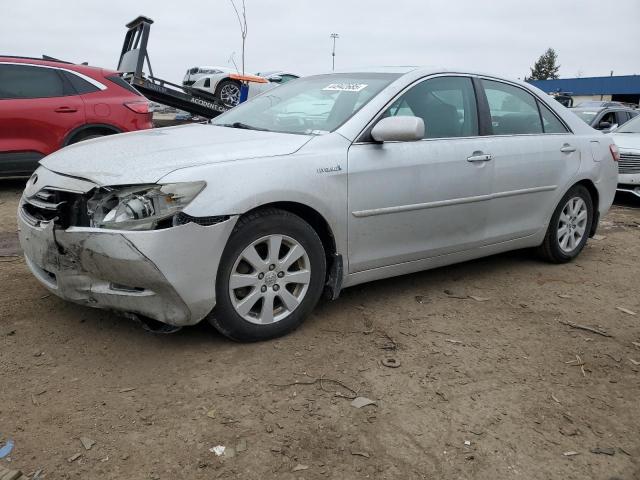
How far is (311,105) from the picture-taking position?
3965 mm

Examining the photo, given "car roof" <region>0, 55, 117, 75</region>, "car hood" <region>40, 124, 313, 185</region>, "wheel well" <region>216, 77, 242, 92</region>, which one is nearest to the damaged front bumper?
"car hood" <region>40, 124, 313, 185</region>

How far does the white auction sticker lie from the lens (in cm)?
391

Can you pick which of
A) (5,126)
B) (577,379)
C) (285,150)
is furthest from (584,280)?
(5,126)

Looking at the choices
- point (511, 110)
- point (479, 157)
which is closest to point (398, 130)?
point (479, 157)

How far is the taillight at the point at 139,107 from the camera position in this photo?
7.49m

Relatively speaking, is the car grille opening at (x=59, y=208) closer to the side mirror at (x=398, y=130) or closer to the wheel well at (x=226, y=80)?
the side mirror at (x=398, y=130)

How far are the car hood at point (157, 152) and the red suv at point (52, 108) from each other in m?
3.75

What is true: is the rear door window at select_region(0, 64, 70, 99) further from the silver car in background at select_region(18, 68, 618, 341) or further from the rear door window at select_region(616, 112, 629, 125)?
the rear door window at select_region(616, 112, 629, 125)

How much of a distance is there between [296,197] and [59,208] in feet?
4.08

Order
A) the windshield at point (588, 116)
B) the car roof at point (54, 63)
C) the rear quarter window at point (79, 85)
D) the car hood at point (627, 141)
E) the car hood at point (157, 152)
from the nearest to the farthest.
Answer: the car hood at point (157, 152)
the car roof at point (54, 63)
the rear quarter window at point (79, 85)
the car hood at point (627, 141)
the windshield at point (588, 116)

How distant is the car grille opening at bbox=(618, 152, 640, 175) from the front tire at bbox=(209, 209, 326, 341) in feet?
23.3

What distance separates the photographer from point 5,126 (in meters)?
6.72

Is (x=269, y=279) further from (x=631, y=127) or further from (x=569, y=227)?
(x=631, y=127)

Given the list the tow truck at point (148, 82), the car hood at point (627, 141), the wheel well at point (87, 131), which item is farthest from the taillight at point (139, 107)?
the car hood at point (627, 141)
